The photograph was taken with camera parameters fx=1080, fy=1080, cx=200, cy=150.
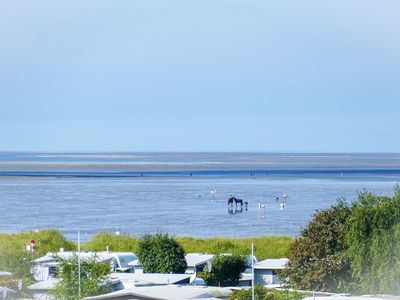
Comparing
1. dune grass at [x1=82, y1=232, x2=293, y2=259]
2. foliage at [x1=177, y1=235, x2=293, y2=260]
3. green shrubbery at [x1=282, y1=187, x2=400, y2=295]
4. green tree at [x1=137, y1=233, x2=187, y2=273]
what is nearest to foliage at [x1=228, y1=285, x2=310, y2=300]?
green shrubbery at [x1=282, y1=187, x2=400, y2=295]

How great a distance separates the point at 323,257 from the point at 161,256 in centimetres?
886

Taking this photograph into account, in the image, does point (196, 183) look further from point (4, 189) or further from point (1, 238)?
point (1, 238)

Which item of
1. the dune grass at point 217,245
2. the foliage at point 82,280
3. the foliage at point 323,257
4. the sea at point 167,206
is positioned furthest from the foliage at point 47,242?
the foliage at point 323,257

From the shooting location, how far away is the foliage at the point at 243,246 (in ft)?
167

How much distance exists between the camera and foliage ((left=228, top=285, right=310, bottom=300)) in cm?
2988

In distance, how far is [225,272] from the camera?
40.9 meters

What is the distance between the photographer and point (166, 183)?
5876 inches

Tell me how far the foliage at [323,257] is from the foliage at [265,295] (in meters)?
3.89

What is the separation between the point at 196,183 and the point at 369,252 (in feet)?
373

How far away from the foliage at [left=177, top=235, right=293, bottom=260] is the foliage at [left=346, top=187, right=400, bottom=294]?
41.1ft

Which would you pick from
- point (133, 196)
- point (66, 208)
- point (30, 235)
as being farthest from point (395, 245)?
point (133, 196)

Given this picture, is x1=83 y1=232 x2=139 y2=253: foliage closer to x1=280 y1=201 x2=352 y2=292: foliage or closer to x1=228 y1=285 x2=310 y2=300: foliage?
x1=280 y1=201 x2=352 y2=292: foliage

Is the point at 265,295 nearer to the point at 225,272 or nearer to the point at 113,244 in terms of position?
Result: the point at 225,272

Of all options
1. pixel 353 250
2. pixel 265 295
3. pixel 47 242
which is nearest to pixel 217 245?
pixel 47 242
